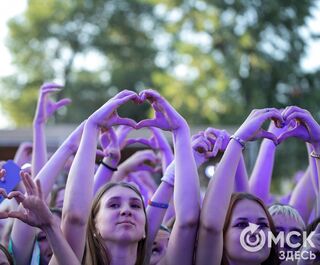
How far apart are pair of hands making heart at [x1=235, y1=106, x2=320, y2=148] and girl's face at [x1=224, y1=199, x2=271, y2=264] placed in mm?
360

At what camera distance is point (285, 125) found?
302 centimetres

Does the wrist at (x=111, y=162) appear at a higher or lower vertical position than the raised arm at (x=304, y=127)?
higher

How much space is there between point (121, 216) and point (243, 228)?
590mm

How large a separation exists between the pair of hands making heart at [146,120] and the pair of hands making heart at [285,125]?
1.01ft

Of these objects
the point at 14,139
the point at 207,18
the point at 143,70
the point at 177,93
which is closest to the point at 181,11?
the point at 207,18

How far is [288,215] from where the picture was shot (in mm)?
3428

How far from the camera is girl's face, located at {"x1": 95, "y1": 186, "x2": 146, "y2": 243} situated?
114 inches

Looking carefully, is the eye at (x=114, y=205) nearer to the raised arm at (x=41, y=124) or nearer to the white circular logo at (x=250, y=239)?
the white circular logo at (x=250, y=239)

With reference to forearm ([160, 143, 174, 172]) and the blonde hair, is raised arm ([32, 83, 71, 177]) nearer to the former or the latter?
forearm ([160, 143, 174, 172])

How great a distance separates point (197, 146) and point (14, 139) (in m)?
7.07

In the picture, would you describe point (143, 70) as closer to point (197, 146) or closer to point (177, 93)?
point (177, 93)

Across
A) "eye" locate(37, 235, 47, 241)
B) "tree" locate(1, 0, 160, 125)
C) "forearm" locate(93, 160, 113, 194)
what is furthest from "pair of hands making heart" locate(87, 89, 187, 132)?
"tree" locate(1, 0, 160, 125)

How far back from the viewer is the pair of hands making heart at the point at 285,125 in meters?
2.87

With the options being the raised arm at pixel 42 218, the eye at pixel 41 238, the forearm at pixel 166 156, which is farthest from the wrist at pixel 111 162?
the raised arm at pixel 42 218
